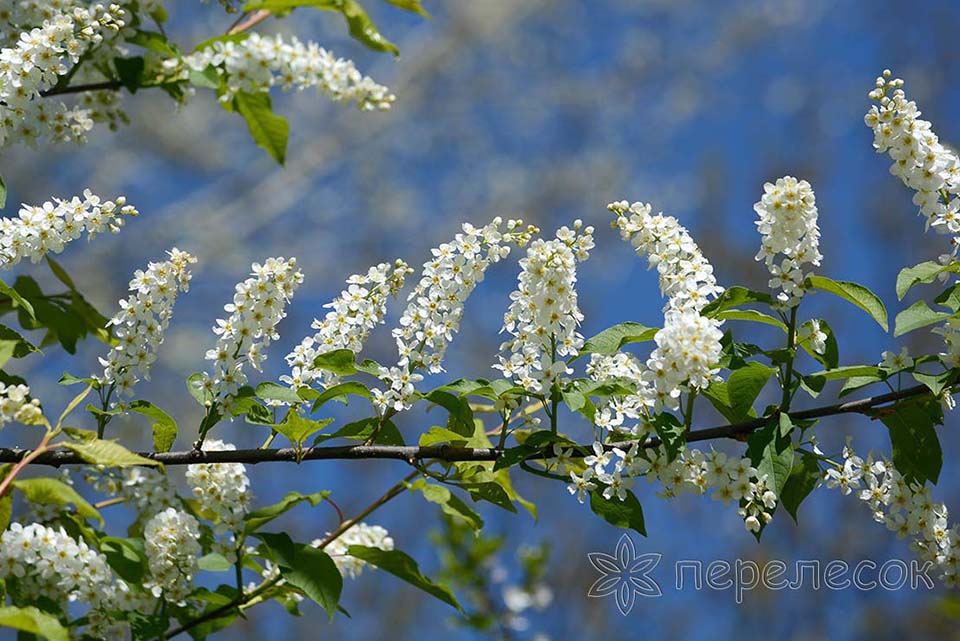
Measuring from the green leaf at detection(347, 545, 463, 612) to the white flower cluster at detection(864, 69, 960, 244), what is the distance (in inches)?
37.1

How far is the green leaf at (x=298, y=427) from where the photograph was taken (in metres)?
1.57

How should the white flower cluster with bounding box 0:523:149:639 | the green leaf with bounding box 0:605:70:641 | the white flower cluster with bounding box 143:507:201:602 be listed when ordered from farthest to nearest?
the white flower cluster with bounding box 143:507:201:602
the white flower cluster with bounding box 0:523:149:639
the green leaf with bounding box 0:605:70:641

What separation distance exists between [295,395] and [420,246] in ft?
35.7

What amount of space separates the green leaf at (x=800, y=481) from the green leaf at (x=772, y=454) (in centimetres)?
13

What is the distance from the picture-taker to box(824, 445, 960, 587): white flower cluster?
1.66m

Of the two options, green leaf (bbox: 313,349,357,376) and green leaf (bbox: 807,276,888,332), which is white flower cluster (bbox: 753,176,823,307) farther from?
green leaf (bbox: 313,349,357,376)

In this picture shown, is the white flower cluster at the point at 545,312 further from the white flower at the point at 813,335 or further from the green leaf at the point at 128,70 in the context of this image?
the green leaf at the point at 128,70

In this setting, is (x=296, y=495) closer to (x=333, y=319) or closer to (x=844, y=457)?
(x=333, y=319)

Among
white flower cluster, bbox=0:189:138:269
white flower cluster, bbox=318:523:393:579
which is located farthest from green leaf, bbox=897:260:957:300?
white flower cluster, bbox=0:189:138:269

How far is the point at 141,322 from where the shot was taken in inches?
67.7

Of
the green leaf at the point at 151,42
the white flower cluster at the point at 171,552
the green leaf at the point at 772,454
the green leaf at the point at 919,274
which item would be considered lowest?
the white flower cluster at the point at 171,552

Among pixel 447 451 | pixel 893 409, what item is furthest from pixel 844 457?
pixel 447 451

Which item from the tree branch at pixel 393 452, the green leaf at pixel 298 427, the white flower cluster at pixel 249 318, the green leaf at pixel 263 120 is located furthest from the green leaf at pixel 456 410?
the green leaf at pixel 263 120

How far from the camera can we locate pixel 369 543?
2172mm
